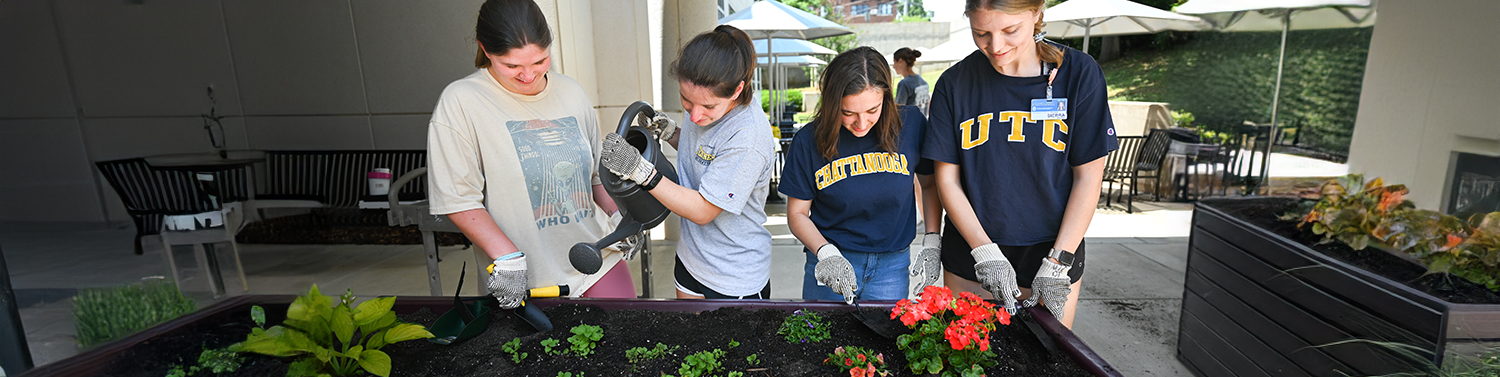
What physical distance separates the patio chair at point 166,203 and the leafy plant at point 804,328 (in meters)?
3.64

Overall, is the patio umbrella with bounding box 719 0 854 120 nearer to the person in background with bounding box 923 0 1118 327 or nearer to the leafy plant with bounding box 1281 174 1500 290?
the leafy plant with bounding box 1281 174 1500 290

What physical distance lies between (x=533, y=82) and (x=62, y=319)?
3.31m

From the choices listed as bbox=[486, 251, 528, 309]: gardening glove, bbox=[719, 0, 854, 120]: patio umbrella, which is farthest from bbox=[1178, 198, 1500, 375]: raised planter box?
bbox=[719, 0, 854, 120]: patio umbrella

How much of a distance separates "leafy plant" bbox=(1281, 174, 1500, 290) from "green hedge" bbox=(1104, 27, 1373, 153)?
2.27 metres

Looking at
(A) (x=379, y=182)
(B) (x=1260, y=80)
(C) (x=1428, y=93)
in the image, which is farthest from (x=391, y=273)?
(B) (x=1260, y=80)

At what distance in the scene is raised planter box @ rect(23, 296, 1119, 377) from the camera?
3.57 ft

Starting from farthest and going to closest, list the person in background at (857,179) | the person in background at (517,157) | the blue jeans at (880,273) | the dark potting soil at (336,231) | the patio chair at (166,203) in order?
the dark potting soil at (336,231)
the patio chair at (166,203)
the blue jeans at (880,273)
the person in background at (857,179)
the person in background at (517,157)

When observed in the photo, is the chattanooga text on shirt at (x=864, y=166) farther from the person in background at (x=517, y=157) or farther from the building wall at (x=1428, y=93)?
the building wall at (x=1428, y=93)

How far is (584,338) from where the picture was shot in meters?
1.24

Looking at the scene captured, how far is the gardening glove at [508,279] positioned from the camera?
1291 mm

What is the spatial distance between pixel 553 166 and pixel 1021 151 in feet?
3.79

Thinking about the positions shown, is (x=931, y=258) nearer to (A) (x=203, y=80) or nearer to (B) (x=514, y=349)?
(B) (x=514, y=349)

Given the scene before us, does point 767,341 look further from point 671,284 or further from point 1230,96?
point 1230,96

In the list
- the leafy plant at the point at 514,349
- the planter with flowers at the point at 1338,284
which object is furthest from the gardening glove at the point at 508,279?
the planter with flowers at the point at 1338,284
